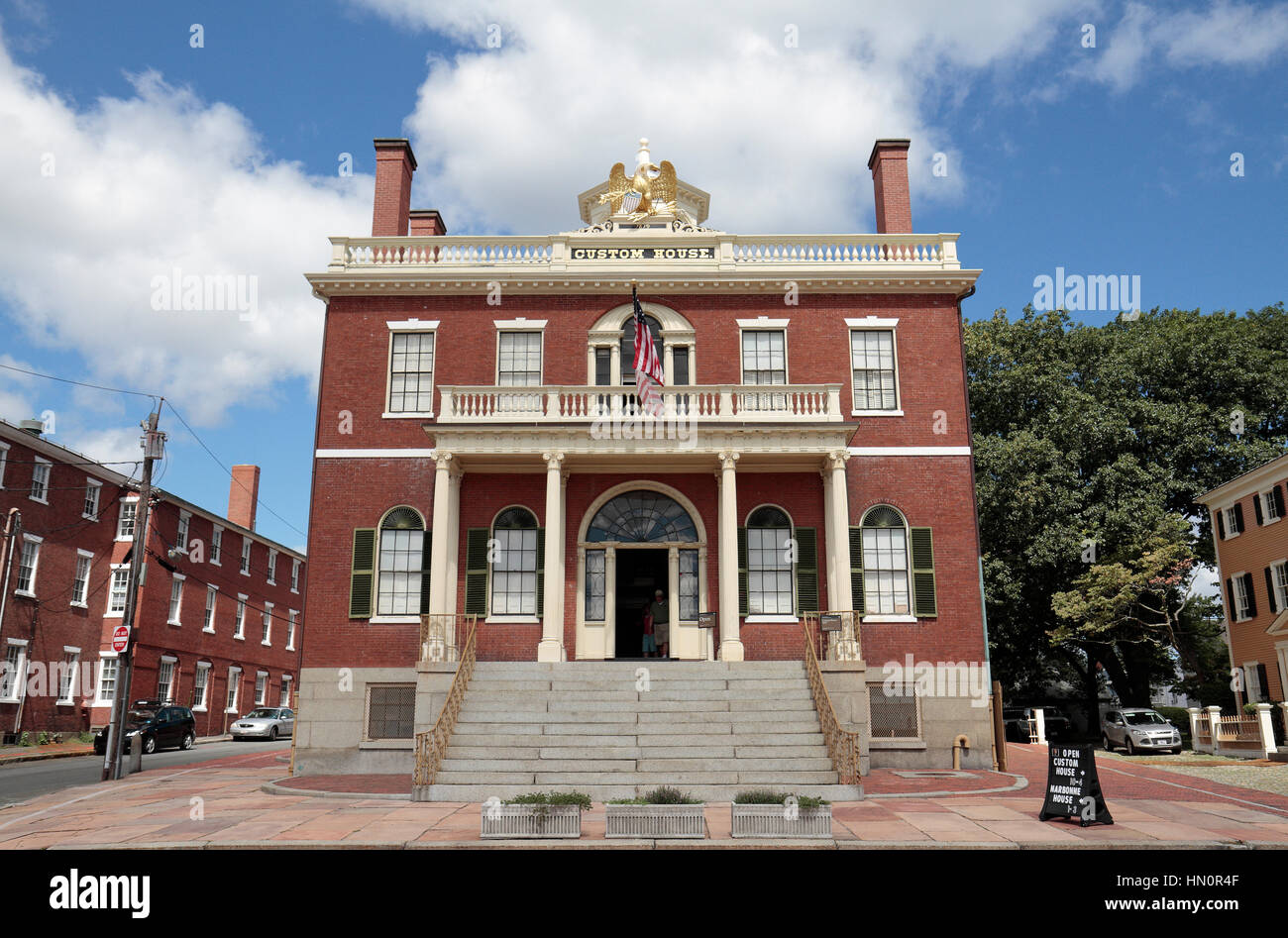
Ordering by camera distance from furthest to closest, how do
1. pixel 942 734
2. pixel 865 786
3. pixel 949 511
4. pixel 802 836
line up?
pixel 949 511, pixel 942 734, pixel 865 786, pixel 802 836

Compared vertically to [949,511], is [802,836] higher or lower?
lower

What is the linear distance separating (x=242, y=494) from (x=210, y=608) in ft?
23.0

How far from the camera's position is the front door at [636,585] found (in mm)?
22219

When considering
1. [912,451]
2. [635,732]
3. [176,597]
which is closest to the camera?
[635,732]

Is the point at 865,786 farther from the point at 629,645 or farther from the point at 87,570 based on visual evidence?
the point at 87,570

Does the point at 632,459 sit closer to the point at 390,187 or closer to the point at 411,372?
the point at 411,372

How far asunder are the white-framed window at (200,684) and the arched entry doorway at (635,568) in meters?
27.8

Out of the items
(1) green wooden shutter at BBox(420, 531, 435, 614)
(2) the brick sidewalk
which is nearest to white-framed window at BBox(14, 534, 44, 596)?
(2) the brick sidewalk

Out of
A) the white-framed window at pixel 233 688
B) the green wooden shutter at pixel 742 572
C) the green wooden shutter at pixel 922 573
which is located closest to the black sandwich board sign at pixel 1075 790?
the green wooden shutter at pixel 922 573

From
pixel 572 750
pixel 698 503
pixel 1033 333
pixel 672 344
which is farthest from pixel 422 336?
pixel 1033 333

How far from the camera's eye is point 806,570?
70.8 feet

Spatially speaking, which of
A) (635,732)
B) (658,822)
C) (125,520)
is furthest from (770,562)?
(125,520)

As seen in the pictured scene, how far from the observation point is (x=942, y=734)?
20.5 metres

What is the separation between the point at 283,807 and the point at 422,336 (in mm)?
11565
